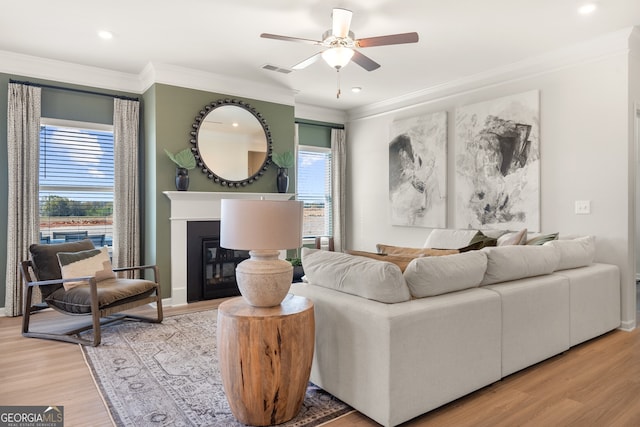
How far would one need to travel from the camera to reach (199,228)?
481cm

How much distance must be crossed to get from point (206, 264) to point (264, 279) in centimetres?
297

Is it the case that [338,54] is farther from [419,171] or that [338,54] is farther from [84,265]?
[84,265]

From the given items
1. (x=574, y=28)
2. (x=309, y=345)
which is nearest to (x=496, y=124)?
(x=574, y=28)

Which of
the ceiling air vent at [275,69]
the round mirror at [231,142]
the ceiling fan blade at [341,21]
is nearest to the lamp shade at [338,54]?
the ceiling fan blade at [341,21]

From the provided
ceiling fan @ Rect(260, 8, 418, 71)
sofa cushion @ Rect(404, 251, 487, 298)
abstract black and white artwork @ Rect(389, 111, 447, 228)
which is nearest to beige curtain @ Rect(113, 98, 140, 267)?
ceiling fan @ Rect(260, 8, 418, 71)

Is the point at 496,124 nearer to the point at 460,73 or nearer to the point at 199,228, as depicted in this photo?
the point at 460,73

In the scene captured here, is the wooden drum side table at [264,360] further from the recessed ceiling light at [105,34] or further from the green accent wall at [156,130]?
the recessed ceiling light at [105,34]

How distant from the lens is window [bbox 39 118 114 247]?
440 cm

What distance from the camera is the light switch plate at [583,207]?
383 cm

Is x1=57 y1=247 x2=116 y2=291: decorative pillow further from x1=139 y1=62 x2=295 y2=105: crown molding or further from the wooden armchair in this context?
x1=139 y1=62 x2=295 y2=105: crown molding

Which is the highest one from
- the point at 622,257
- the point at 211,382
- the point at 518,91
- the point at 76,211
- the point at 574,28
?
the point at 574,28

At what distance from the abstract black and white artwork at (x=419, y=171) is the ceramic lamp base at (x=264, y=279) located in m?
3.54

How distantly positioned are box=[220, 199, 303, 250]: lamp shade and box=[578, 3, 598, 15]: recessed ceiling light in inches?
113

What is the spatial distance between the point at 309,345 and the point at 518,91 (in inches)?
151
